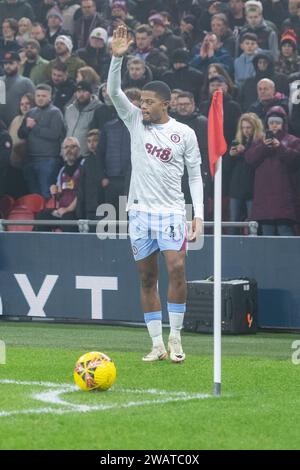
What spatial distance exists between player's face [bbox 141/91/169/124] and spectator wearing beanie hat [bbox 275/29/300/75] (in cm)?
525

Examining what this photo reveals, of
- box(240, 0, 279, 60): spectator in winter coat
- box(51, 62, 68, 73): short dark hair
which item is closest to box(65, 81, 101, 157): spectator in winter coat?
box(51, 62, 68, 73): short dark hair

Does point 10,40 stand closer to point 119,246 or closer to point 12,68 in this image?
point 12,68

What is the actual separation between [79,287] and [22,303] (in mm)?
833

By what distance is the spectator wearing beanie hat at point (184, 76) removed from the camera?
16.0m

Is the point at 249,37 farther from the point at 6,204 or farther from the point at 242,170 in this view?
the point at 6,204

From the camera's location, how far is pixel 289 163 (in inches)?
563

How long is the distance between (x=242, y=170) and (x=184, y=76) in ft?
6.29

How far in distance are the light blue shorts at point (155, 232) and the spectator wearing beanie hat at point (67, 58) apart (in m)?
7.38

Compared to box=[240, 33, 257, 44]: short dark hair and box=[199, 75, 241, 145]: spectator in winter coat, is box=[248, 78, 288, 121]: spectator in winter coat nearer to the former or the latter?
box=[199, 75, 241, 145]: spectator in winter coat

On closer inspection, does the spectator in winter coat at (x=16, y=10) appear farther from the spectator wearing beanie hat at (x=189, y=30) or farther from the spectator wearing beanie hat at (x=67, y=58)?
the spectator wearing beanie hat at (x=189, y=30)

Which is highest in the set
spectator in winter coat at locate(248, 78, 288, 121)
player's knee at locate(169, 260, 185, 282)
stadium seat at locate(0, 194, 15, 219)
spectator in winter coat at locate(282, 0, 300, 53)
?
spectator in winter coat at locate(282, 0, 300, 53)

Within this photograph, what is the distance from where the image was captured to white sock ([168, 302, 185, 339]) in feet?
34.5

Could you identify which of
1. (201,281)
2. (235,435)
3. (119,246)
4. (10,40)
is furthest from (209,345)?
(10,40)

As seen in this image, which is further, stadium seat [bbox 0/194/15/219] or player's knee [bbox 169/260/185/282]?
stadium seat [bbox 0/194/15/219]
